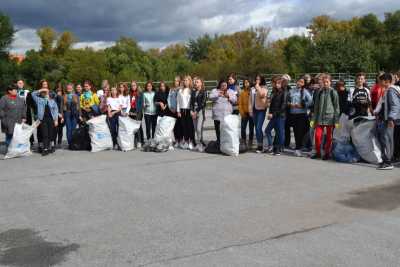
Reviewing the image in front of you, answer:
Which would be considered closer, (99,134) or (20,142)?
(20,142)

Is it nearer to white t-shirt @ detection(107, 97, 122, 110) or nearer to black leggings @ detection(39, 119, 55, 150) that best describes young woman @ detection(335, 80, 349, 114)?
white t-shirt @ detection(107, 97, 122, 110)

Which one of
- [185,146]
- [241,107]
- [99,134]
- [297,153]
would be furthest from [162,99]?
[297,153]

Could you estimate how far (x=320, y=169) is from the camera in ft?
27.3

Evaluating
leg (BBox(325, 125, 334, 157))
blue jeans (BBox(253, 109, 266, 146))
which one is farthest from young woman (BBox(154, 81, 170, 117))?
leg (BBox(325, 125, 334, 157))

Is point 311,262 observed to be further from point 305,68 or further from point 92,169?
point 305,68

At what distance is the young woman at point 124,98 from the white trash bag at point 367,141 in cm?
537

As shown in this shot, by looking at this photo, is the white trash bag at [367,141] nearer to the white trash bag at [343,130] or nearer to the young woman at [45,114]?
the white trash bag at [343,130]

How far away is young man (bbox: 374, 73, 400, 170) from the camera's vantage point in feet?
27.1

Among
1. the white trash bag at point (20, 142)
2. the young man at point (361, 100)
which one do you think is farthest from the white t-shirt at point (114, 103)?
the young man at point (361, 100)

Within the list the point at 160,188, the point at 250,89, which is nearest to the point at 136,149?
the point at 250,89

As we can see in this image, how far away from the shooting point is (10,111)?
10219mm

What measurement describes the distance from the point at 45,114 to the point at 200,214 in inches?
248

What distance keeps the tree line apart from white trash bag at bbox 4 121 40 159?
109ft

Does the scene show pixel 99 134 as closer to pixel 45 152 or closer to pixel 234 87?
pixel 45 152
